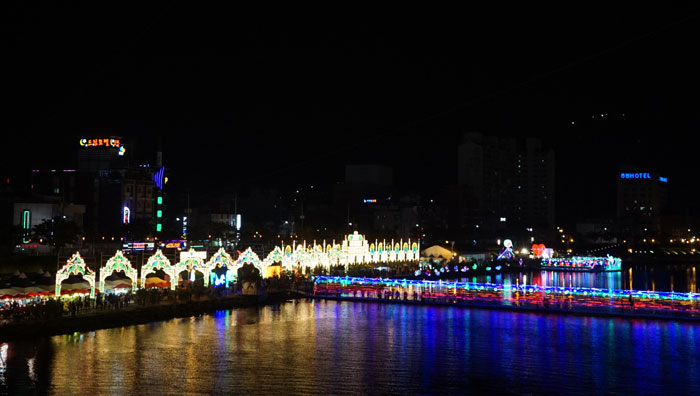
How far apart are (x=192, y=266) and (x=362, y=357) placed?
16.2m

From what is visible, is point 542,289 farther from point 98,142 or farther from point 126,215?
point 98,142

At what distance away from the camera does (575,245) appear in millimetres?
137625

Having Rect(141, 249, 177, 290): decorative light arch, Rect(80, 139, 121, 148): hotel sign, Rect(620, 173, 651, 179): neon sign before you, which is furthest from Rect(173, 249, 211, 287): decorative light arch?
Rect(620, 173, 651, 179): neon sign

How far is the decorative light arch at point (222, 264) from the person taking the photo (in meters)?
40.0

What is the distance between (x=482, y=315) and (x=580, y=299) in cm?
659

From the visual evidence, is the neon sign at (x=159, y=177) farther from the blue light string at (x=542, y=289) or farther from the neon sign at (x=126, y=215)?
the blue light string at (x=542, y=289)

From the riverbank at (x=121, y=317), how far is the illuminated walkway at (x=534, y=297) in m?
7.16

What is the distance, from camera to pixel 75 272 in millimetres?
32469

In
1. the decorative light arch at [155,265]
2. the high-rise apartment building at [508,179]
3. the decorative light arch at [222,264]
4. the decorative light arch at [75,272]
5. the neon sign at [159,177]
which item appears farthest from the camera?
the high-rise apartment building at [508,179]

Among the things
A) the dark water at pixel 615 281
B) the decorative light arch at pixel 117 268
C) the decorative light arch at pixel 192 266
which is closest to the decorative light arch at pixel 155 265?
the decorative light arch at pixel 117 268

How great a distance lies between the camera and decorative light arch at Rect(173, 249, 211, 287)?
37.8 m

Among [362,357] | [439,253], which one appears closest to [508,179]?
[439,253]

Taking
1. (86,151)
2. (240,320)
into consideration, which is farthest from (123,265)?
(86,151)

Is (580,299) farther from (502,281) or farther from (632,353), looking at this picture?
(502,281)
